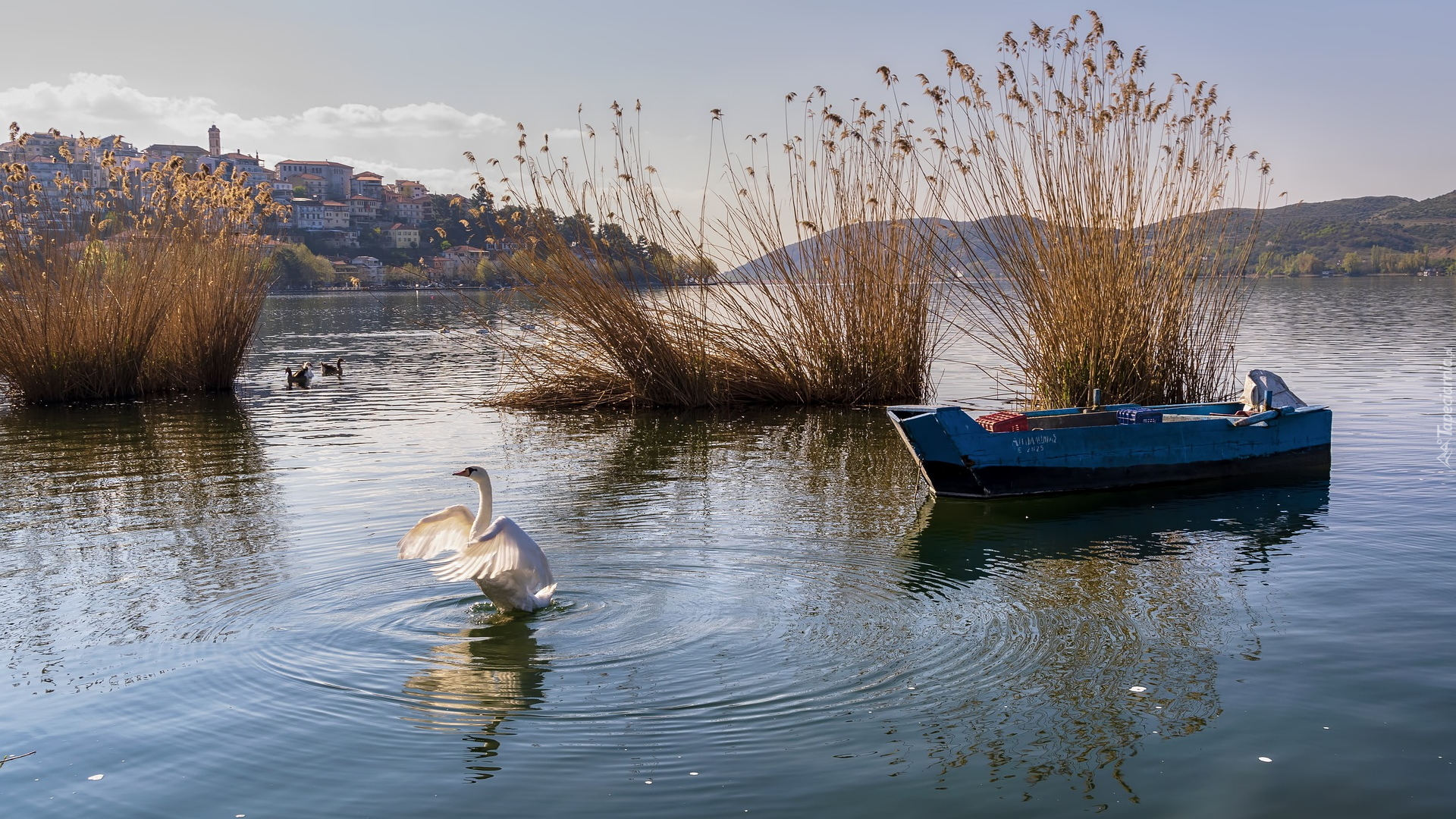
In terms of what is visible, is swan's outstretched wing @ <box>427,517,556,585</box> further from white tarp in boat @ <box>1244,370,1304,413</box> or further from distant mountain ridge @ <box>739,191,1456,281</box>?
distant mountain ridge @ <box>739,191,1456,281</box>

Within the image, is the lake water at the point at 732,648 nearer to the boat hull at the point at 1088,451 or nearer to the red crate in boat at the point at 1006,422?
the boat hull at the point at 1088,451

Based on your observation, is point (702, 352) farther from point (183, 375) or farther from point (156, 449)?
point (183, 375)

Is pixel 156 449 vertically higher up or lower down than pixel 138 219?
lower down

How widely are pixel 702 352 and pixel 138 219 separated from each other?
29.3ft

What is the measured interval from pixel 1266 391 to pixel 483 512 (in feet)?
27.7

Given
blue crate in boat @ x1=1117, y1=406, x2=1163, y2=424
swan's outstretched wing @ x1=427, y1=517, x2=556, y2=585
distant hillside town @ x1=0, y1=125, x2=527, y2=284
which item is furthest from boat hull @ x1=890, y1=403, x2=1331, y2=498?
distant hillside town @ x1=0, y1=125, x2=527, y2=284

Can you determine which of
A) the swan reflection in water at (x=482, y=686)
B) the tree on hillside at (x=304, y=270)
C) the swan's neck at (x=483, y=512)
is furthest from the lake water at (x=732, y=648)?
the tree on hillside at (x=304, y=270)

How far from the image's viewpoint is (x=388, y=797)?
16.1 ft

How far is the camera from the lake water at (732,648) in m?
5.03

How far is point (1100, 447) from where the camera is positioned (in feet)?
35.9

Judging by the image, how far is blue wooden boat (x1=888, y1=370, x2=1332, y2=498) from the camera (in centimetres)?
1066

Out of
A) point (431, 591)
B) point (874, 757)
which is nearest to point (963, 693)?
point (874, 757)

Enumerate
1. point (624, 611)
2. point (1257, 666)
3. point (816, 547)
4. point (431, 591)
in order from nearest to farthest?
point (1257, 666) → point (624, 611) → point (431, 591) → point (816, 547)

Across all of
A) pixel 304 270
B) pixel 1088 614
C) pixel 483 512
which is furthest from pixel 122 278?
pixel 304 270
